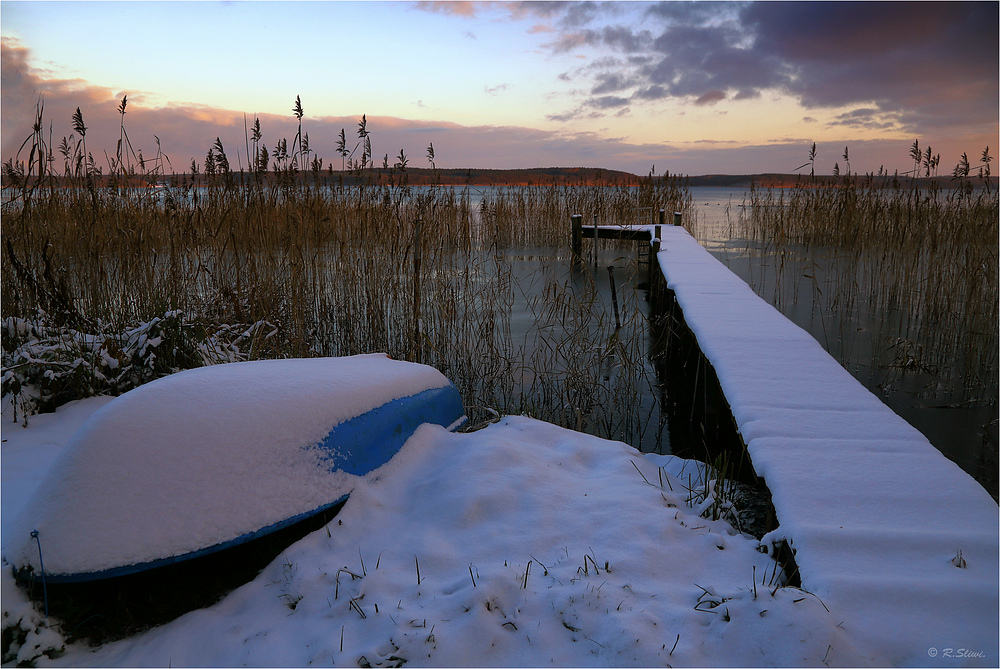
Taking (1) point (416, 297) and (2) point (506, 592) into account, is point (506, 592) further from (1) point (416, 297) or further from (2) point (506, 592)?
(1) point (416, 297)

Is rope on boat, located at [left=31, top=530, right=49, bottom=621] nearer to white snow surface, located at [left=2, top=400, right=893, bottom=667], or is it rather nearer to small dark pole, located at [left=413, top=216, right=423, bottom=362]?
white snow surface, located at [left=2, top=400, right=893, bottom=667]

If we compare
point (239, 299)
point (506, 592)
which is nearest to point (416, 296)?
point (239, 299)

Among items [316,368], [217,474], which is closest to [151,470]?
[217,474]

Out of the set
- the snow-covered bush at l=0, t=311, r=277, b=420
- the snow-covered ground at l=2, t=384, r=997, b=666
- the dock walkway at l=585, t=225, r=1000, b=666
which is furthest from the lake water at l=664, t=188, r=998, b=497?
the snow-covered bush at l=0, t=311, r=277, b=420

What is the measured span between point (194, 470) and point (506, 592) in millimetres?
896

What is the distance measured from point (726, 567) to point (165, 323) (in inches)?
113

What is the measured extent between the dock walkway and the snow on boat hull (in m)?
1.35

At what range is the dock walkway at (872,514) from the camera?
121cm

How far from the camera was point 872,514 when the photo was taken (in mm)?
1521

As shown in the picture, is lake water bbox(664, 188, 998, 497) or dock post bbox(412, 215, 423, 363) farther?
dock post bbox(412, 215, 423, 363)

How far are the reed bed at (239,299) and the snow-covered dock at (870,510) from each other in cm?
120

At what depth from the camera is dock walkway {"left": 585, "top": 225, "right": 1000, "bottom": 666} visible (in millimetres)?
1206

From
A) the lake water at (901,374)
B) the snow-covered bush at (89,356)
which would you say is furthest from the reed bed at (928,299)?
the snow-covered bush at (89,356)

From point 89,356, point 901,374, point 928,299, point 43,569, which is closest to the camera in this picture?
point 43,569
